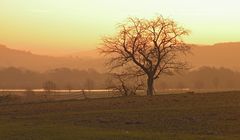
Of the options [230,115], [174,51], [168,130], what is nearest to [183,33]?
[174,51]

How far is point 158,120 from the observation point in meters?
34.2

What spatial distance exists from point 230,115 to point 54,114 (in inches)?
481

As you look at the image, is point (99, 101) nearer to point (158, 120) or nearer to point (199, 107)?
point (199, 107)

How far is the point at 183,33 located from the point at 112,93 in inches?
456

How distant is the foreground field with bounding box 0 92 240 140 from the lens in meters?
28.0

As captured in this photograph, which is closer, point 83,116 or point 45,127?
point 45,127

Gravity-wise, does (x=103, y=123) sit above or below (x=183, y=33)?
below

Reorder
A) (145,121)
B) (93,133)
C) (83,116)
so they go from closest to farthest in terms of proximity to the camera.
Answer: (93,133) < (145,121) < (83,116)

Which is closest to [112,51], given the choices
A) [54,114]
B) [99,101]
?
[99,101]

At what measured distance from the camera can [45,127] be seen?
31.5 m

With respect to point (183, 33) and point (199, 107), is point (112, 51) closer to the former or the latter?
point (183, 33)

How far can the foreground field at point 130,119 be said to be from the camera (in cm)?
2795

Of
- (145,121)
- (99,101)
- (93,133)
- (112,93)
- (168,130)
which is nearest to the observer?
(93,133)

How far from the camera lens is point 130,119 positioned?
35.3 meters
